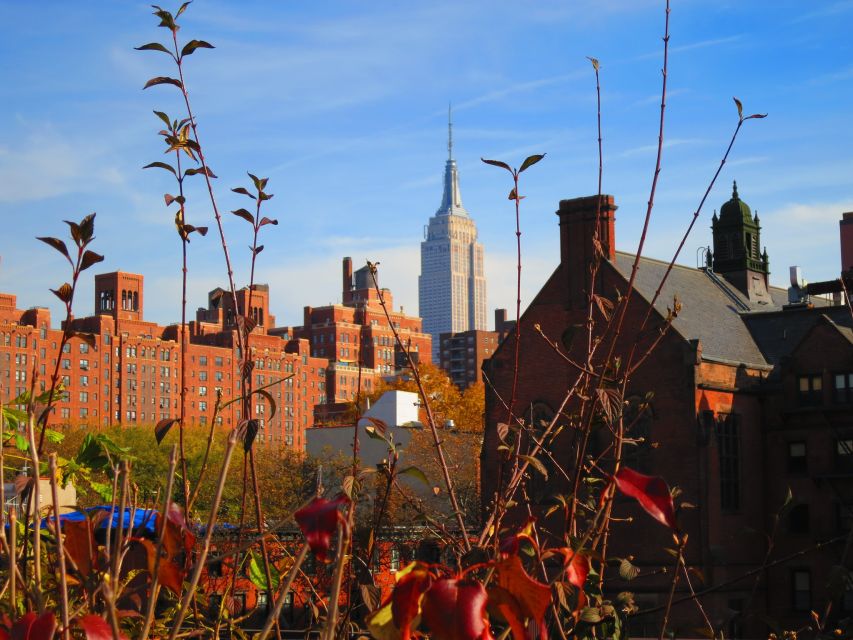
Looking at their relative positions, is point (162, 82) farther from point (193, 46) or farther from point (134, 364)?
point (134, 364)

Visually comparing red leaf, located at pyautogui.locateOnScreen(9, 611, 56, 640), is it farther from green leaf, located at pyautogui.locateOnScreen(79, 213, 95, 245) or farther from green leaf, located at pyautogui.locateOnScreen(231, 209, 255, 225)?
green leaf, located at pyautogui.locateOnScreen(231, 209, 255, 225)

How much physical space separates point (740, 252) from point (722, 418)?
13.9 meters

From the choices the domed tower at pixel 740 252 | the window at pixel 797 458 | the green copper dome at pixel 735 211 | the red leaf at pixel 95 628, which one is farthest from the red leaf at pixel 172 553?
the green copper dome at pixel 735 211

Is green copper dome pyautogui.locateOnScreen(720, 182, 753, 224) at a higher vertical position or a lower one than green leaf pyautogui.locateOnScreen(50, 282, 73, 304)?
higher

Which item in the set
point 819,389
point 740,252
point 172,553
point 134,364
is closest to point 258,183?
point 172,553

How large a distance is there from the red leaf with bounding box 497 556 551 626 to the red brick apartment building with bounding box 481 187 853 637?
123 feet

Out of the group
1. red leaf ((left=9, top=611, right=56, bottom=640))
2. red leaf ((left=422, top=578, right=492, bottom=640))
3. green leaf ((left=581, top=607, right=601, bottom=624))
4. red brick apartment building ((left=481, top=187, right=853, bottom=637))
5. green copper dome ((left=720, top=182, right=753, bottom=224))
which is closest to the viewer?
red leaf ((left=422, top=578, right=492, bottom=640))

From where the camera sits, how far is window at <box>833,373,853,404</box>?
144ft

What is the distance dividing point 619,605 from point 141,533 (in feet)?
7.21

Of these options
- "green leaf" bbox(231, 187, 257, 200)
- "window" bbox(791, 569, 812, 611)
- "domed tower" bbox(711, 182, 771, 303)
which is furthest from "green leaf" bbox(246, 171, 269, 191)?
"domed tower" bbox(711, 182, 771, 303)

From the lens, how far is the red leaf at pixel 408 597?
2312 millimetres

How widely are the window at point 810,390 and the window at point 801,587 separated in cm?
629

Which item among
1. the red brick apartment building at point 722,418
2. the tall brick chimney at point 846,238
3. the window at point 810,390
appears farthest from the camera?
the tall brick chimney at point 846,238

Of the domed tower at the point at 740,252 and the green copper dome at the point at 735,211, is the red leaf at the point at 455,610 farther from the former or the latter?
the green copper dome at the point at 735,211
